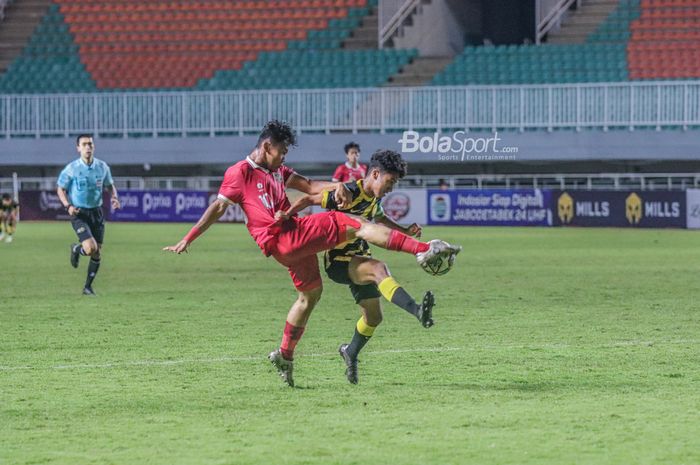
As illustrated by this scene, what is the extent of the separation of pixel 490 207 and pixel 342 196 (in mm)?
30615

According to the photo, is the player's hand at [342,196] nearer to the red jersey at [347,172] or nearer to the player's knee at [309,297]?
the player's knee at [309,297]

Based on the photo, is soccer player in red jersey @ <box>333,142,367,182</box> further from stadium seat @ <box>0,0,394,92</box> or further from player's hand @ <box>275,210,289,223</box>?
stadium seat @ <box>0,0,394,92</box>

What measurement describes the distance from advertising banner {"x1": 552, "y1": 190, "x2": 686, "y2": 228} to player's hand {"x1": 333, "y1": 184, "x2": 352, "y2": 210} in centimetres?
2864

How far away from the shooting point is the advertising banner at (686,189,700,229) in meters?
36.3

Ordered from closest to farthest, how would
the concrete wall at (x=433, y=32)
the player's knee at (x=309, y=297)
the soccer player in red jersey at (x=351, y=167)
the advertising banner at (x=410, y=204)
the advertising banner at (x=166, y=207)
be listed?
the player's knee at (x=309, y=297) < the soccer player in red jersey at (x=351, y=167) < the advertising banner at (x=410, y=204) < the advertising banner at (x=166, y=207) < the concrete wall at (x=433, y=32)

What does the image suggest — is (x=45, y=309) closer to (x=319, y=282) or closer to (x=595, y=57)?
(x=319, y=282)

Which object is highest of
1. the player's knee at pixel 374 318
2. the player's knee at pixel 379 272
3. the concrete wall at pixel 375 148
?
the concrete wall at pixel 375 148

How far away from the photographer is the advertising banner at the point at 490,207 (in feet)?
128

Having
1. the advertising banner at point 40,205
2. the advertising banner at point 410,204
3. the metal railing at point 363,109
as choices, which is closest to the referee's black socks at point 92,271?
the advertising banner at point 410,204

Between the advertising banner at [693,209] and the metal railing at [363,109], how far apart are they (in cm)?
239

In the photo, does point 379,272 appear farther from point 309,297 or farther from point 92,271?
point 92,271

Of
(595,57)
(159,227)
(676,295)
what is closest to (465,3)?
(595,57)

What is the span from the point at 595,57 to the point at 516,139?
4.47 meters

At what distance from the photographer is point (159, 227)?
4022cm
